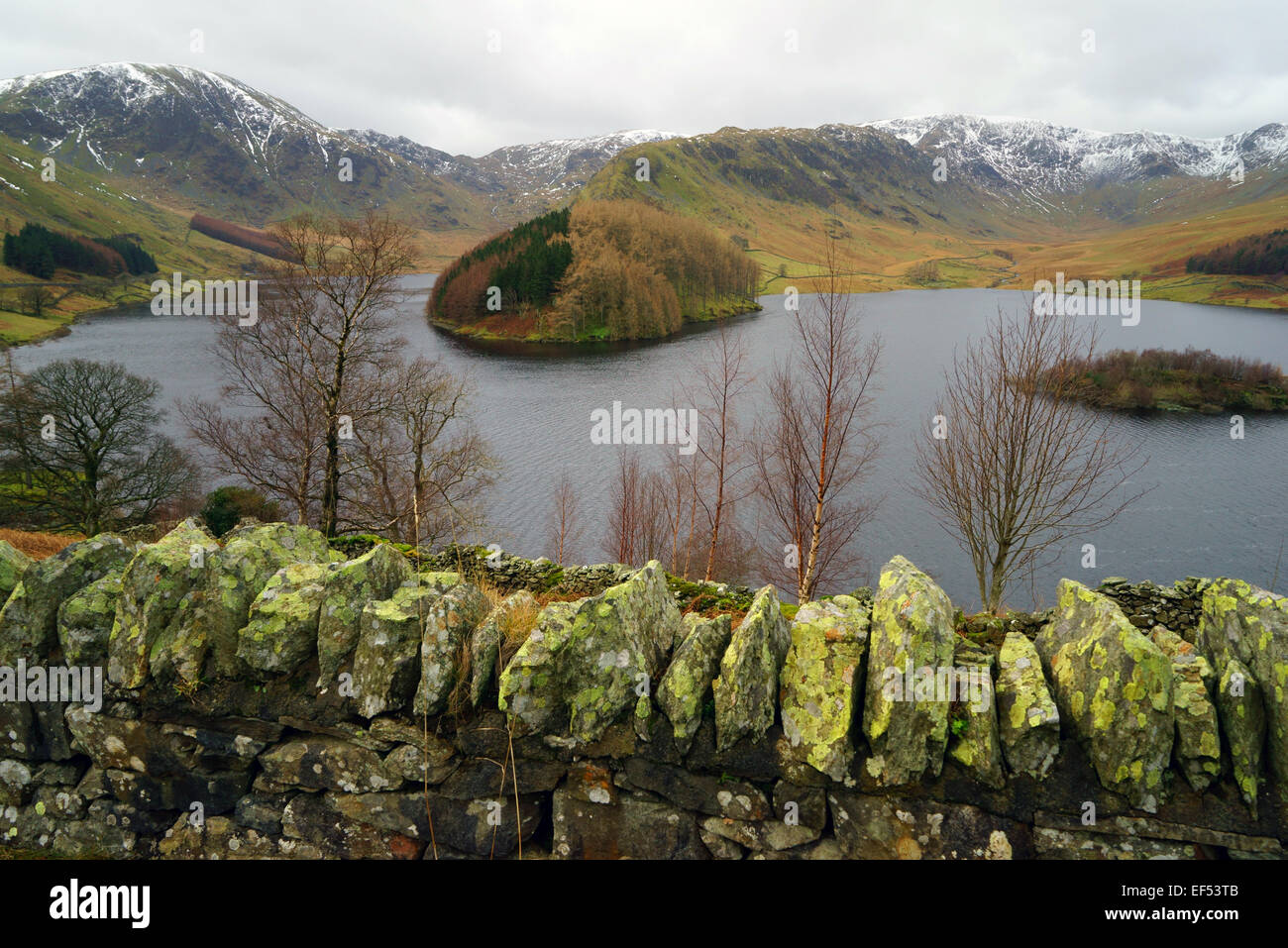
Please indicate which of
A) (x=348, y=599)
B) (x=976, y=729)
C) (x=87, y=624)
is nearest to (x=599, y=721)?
(x=348, y=599)

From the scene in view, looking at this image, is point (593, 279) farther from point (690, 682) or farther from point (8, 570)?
point (690, 682)

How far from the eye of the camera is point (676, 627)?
5.76 m

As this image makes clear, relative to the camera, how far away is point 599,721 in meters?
4.91

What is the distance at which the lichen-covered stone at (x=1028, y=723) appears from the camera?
4.32 m

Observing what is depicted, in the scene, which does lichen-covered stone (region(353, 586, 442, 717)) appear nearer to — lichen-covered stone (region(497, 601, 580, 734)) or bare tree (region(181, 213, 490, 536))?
lichen-covered stone (region(497, 601, 580, 734))

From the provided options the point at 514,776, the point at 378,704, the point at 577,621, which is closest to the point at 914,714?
the point at 577,621

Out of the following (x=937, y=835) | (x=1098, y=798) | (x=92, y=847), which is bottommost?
(x=92, y=847)

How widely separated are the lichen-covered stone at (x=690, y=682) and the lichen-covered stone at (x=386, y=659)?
6.87 feet

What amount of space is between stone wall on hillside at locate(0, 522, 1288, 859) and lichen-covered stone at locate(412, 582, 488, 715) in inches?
0.9

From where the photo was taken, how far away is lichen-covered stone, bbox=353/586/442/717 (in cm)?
509

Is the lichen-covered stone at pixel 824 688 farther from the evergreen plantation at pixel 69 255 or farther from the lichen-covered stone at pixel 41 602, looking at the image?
the evergreen plantation at pixel 69 255

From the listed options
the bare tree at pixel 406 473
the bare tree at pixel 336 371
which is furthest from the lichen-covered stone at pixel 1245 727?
the bare tree at pixel 406 473

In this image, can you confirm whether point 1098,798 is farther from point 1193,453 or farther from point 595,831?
point 1193,453
